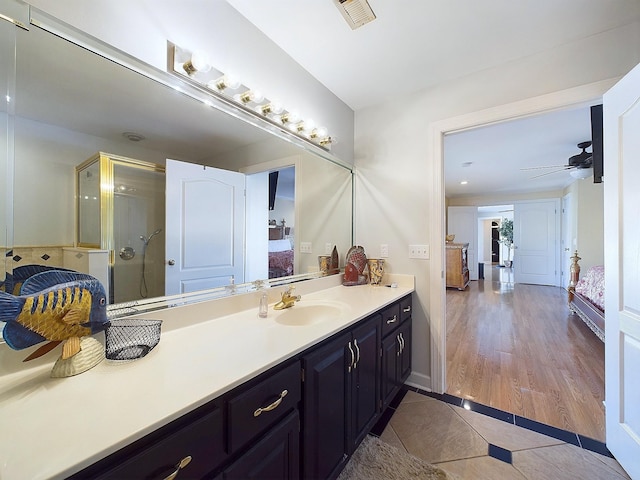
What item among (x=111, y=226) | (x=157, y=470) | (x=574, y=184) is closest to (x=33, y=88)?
(x=111, y=226)

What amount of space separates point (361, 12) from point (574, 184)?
20.1ft

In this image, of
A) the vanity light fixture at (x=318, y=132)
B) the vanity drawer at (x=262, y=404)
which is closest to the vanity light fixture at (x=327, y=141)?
the vanity light fixture at (x=318, y=132)

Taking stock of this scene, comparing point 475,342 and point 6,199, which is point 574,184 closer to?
point 475,342

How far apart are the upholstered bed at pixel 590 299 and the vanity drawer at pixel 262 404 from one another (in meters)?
3.46

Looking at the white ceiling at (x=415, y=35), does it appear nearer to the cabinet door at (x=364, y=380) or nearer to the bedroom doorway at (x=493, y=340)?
the bedroom doorway at (x=493, y=340)

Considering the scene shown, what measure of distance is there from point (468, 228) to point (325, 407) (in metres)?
Answer: 7.35

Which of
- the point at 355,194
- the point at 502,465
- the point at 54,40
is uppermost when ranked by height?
the point at 54,40

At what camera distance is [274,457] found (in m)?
0.88

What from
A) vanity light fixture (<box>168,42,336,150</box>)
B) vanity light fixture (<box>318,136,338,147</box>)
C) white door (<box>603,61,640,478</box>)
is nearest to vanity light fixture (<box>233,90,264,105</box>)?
vanity light fixture (<box>168,42,336,150</box>)

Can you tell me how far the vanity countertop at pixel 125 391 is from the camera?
498 millimetres

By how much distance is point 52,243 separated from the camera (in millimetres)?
856

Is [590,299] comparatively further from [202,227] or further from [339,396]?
[202,227]

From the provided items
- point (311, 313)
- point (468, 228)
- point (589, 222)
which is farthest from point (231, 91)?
point (468, 228)

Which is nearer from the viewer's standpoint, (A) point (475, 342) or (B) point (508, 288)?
(A) point (475, 342)
